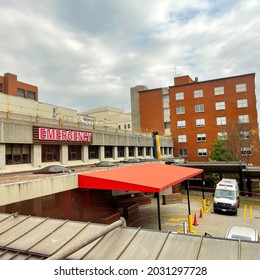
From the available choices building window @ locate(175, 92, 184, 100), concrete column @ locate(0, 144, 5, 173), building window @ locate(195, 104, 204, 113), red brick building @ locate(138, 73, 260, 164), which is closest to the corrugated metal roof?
concrete column @ locate(0, 144, 5, 173)

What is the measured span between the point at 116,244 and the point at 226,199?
67.9 ft

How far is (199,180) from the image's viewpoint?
38.8 metres

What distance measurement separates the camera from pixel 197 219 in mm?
22281

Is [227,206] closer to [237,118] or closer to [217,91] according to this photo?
[237,118]

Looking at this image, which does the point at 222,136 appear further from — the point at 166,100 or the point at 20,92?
the point at 20,92

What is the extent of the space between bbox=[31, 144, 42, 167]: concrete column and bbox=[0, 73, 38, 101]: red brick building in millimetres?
36341

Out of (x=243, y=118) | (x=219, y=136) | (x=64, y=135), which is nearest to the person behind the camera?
(x=64, y=135)

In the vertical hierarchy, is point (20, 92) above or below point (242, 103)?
above

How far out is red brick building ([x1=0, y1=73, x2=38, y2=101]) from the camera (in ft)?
167

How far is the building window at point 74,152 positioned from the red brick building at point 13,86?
3285 centimetres

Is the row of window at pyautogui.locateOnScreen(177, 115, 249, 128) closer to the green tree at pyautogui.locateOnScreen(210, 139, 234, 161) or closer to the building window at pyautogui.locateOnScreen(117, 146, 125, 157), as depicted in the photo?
the green tree at pyautogui.locateOnScreen(210, 139, 234, 161)

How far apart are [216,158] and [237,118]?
1235cm

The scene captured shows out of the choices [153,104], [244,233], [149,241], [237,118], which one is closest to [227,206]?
[244,233]

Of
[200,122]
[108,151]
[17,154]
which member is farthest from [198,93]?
[17,154]
